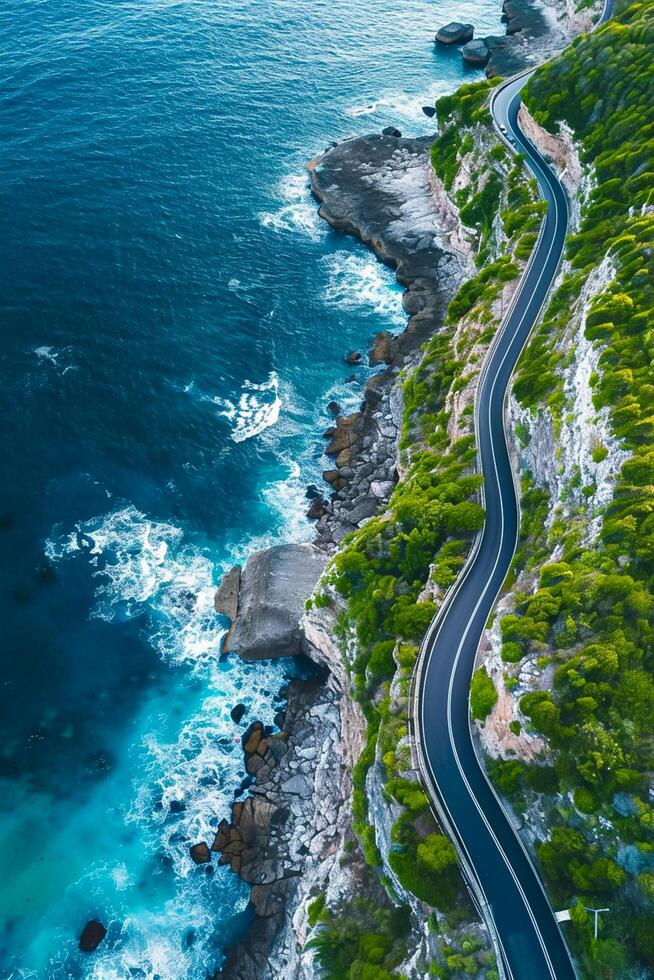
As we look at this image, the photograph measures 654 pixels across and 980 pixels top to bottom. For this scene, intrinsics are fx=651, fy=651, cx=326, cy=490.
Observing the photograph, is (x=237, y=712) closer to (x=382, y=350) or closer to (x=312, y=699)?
(x=312, y=699)

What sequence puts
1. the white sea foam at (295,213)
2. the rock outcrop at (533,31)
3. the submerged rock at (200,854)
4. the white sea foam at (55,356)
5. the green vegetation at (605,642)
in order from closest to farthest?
the green vegetation at (605,642), the submerged rock at (200,854), the white sea foam at (55,356), the white sea foam at (295,213), the rock outcrop at (533,31)

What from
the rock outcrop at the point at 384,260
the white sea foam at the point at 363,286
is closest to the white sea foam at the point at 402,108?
the rock outcrop at the point at 384,260

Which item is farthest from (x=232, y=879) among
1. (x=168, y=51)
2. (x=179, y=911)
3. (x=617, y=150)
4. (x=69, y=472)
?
(x=168, y=51)

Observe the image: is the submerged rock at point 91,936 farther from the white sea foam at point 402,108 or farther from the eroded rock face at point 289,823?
the white sea foam at point 402,108

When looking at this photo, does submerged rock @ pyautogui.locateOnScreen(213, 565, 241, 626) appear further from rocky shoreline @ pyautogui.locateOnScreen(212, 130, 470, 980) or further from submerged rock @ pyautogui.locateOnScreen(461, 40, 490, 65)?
submerged rock @ pyautogui.locateOnScreen(461, 40, 490, 65)

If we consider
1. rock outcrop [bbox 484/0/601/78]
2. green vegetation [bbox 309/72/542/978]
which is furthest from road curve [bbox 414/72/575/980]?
rock outcrop [bbox 484/0/601/78]

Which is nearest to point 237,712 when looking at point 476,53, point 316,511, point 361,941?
point 361,941

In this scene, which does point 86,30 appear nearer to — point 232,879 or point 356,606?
point 356,606
